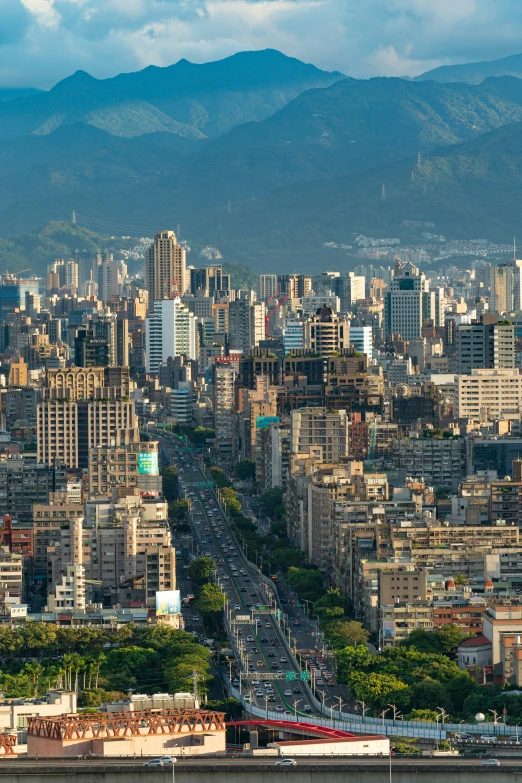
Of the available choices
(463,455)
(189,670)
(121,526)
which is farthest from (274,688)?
(463,455)

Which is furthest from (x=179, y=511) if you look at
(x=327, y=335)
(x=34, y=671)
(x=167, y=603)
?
(x=327, y=335)

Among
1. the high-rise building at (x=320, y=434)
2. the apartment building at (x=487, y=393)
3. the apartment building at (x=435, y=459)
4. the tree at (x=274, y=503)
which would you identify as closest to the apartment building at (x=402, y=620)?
the tree at (x=274, y=503)

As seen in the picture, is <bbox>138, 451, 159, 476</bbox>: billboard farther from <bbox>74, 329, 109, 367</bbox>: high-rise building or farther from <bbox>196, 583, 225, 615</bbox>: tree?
<bbox>74, 329, 109, 367</bbox>: high-rise building

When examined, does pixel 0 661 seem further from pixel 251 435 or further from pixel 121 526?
pixel 251 435

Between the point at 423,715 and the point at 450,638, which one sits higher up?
the point at 450,638

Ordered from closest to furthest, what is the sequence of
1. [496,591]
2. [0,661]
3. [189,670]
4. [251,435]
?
[189,670] → [0,661] → [496,591] → [251,435]

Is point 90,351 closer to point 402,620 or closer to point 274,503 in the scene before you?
point 274,503

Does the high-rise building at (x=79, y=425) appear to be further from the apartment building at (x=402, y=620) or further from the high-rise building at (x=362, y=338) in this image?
the high-rise building at (x=362, y=338)

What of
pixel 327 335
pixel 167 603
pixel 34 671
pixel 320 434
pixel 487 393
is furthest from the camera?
pixel 327 335
